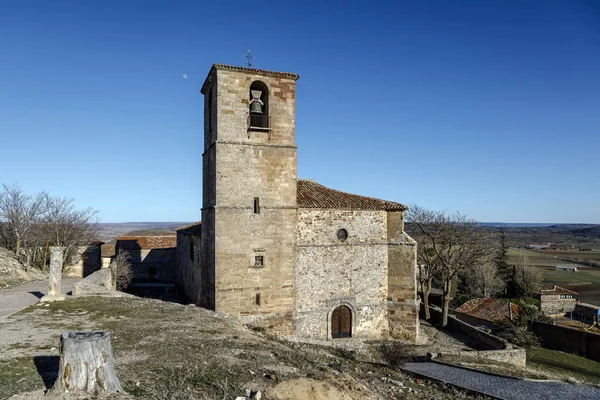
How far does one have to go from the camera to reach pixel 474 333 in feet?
71.1

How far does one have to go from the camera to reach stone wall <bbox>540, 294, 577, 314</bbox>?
35562 mm

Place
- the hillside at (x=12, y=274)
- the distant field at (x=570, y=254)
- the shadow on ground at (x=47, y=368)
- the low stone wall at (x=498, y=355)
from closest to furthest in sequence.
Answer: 1. the shadow on ground at (x=47, y=368)
2. the low stone wall at (x=498, y=355)
3. the hillside at (x=12, y=274)
4. the distant field at (x=570, y=254)

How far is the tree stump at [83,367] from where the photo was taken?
562cm

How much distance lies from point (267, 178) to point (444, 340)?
1317cm

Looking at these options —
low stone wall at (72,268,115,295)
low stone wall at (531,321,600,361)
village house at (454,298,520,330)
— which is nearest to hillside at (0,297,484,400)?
low stone wall at (72,268,115,295)

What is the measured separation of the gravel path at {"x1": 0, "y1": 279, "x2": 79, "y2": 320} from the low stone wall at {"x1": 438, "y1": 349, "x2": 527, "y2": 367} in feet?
52.1

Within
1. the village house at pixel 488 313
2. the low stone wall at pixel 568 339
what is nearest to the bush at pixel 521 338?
the low stone wall at pixel 568 339

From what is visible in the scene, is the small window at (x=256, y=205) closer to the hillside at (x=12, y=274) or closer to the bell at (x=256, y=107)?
the bell at (x=256, y=107)

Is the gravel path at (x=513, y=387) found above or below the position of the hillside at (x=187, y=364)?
below

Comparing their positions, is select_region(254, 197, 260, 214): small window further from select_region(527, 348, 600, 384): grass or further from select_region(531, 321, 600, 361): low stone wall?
select_region(531, 321, 600, 361): low stone wall

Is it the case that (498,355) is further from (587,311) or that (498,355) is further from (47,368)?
(587,311)

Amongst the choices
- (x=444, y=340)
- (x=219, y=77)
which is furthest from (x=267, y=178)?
(x=444, y=340)

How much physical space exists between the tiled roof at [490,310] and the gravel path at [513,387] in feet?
69.7

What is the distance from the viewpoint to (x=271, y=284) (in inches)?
656
